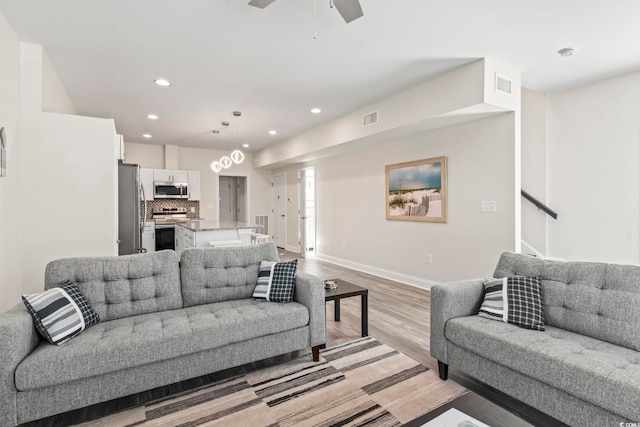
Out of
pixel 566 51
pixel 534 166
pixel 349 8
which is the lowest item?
pixel 534 166

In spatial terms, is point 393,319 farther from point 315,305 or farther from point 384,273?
point 384,273

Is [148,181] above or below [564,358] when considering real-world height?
above

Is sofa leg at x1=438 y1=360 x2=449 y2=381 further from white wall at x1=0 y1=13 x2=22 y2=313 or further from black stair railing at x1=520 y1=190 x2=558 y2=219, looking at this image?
white wall at x1=0 y1=13 x2=22 y2=313

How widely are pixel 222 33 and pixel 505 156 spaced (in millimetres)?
3268

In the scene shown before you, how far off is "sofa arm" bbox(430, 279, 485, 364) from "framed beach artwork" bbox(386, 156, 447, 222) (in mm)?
2299

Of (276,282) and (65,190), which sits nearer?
(276,282)

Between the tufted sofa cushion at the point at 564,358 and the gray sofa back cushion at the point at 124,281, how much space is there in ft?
6.77

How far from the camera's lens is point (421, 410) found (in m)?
1.96

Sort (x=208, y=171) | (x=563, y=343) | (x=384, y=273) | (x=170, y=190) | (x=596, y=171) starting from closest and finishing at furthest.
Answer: (x=563, y=343)
(x=596, y=171)
(x=384, y=273)
(x=170, y=190)
(x=208, y=171)

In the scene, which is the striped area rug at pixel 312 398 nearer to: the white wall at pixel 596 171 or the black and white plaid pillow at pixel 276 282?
the black and white plaid pillow at pixel 276 282

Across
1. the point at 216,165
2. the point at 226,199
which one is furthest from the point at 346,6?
the point at 226,199

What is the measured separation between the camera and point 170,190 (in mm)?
7691

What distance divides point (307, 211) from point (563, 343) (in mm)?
6326

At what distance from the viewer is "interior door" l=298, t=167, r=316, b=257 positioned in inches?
305
